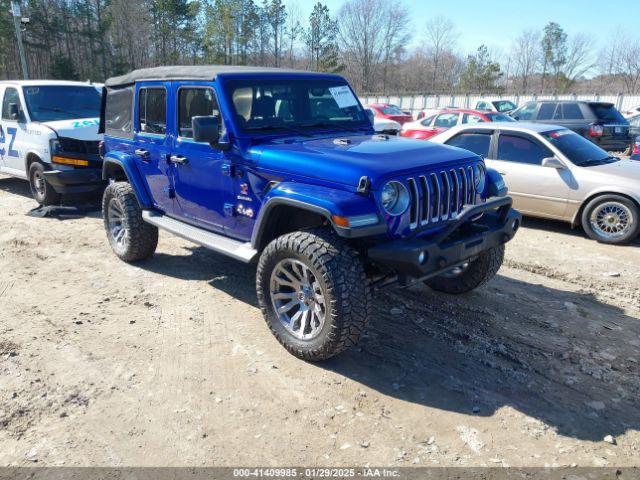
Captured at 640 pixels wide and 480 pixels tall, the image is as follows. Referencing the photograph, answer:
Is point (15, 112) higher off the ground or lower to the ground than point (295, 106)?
lower

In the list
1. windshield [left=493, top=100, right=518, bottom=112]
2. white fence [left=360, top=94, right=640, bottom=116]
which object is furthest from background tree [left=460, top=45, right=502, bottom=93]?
windshield [left=493, top=100, right=518, bottom=112]

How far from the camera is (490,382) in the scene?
142 inches

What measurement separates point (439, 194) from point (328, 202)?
0.91 metres

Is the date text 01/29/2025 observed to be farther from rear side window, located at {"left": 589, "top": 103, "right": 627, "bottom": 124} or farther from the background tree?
the background tree

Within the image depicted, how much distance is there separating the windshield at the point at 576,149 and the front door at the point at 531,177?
8.2 inches

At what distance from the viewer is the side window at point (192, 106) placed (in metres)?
4.51

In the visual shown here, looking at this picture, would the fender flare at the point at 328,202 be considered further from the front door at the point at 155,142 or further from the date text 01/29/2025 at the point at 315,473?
the front door at the point at 155,142

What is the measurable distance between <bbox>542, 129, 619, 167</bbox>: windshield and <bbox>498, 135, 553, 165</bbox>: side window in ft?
0.63

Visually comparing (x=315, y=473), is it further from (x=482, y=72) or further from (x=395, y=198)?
(x=482, y=72)

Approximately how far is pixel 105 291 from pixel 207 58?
2283 inches

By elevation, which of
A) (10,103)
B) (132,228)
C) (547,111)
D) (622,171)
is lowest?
(132,228)

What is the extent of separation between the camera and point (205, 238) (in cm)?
473

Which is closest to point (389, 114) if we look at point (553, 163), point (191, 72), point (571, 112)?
point (571, 112)

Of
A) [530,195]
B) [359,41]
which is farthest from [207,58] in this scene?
[530,195]
